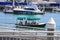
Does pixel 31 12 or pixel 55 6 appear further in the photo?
pixel 55 6

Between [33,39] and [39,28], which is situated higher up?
[33,39]

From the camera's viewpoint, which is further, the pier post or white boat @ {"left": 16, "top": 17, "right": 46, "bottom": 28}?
white boat @ {"left": 16, "top": 17, "right": 46, "bottom": 28}

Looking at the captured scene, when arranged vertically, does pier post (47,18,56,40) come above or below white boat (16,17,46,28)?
above

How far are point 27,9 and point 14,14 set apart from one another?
18.2 feet

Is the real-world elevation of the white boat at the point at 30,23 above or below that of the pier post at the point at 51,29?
below

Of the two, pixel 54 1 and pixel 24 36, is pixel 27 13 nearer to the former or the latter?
pixel 54 1

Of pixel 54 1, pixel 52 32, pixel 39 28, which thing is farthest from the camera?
pixel 54 1

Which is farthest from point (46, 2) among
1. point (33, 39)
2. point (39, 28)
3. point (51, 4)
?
point (33, 39)

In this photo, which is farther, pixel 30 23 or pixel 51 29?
pixel 30 23

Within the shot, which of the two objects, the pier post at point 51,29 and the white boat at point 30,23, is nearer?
the pier post at point 51,29

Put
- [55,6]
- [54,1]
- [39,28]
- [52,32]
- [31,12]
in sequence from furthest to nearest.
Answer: [54,1], [55,6], [31,12], [39,28], [52,32]

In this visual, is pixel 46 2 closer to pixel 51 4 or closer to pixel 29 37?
pixel 51 4

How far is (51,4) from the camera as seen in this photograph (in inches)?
5689

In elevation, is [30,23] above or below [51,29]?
below
